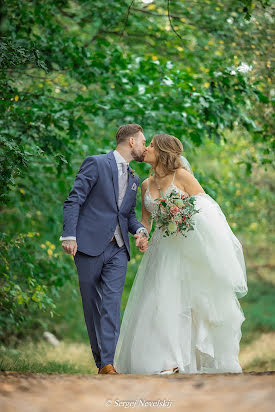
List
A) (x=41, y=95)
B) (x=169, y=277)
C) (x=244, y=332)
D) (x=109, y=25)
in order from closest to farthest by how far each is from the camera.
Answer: (x=169, y=277), (x=41, y=95), (x=109, y=25), (x=244, y=332)

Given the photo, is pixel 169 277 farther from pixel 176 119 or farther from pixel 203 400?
pixel 176 119

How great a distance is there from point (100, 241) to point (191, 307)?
3.23 feet

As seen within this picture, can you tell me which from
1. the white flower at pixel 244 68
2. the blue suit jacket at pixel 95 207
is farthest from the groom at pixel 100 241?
the white flower at pixel 244 68

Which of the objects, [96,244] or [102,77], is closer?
[96,244]

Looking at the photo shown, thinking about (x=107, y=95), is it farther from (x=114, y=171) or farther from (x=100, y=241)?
(x=100, y=241)

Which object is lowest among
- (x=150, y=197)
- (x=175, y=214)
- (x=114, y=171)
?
(x=150, y=197)

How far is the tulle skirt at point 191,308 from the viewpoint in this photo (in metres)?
5.12

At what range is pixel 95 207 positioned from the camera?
207 inches

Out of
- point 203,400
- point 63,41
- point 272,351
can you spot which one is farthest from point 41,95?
point 272,351

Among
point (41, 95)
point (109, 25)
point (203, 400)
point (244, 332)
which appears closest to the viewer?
point (203, 400)

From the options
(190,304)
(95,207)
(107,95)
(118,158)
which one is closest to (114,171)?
(118,158)

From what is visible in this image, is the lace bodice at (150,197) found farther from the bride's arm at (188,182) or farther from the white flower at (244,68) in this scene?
the white flower at (244,68)

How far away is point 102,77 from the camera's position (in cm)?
804

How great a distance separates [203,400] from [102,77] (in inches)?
232
